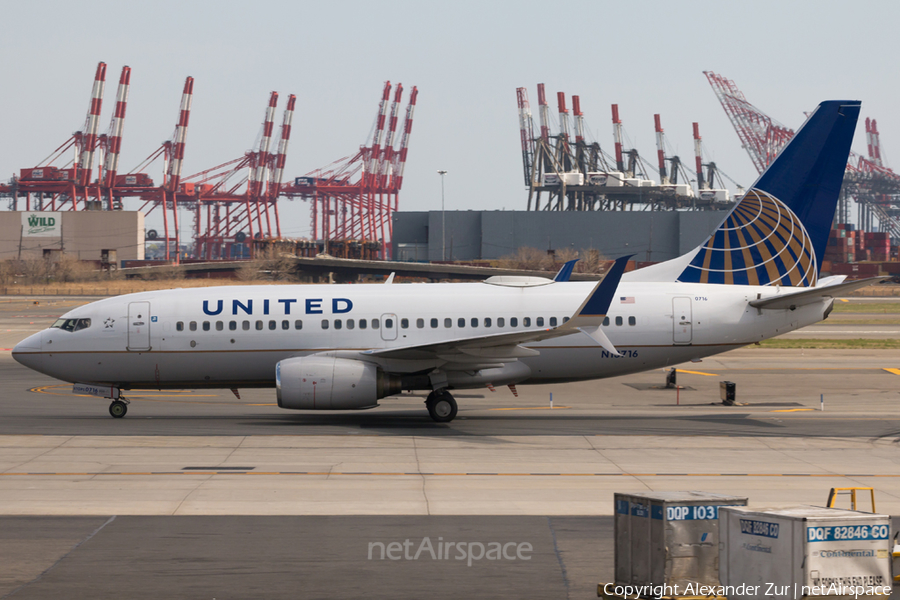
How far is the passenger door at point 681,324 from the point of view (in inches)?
1051

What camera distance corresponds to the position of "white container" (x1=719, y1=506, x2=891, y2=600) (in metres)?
8.70

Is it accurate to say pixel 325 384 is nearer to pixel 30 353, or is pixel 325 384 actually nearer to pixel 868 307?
pixel 30 353

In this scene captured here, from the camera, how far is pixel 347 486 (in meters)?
17.3

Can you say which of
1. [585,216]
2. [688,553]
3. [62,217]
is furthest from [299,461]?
[62,217]

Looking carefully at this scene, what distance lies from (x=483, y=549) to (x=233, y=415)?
16.5 metres

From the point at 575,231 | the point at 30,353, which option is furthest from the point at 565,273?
the point at 575,231

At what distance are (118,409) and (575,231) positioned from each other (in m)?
142

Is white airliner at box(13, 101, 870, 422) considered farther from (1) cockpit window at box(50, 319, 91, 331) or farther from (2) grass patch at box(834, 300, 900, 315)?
(2) grass patch at box(834, 300, 900, 315)

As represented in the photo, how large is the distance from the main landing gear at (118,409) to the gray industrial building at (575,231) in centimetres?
13497

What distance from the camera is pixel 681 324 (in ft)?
87.7

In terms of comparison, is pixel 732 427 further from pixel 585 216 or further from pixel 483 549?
pixel 585 216

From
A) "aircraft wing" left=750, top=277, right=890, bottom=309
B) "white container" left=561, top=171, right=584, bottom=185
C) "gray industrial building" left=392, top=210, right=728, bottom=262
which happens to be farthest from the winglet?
"white container" left=561, top=171, right=584, bottom=185

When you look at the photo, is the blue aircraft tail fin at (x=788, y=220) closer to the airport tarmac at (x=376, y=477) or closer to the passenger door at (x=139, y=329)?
the airport tarmac at (x=376, y=477)

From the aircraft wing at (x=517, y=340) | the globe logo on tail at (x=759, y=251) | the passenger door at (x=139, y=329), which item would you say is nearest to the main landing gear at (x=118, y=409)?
the passenger door at (x=139, y=329)
